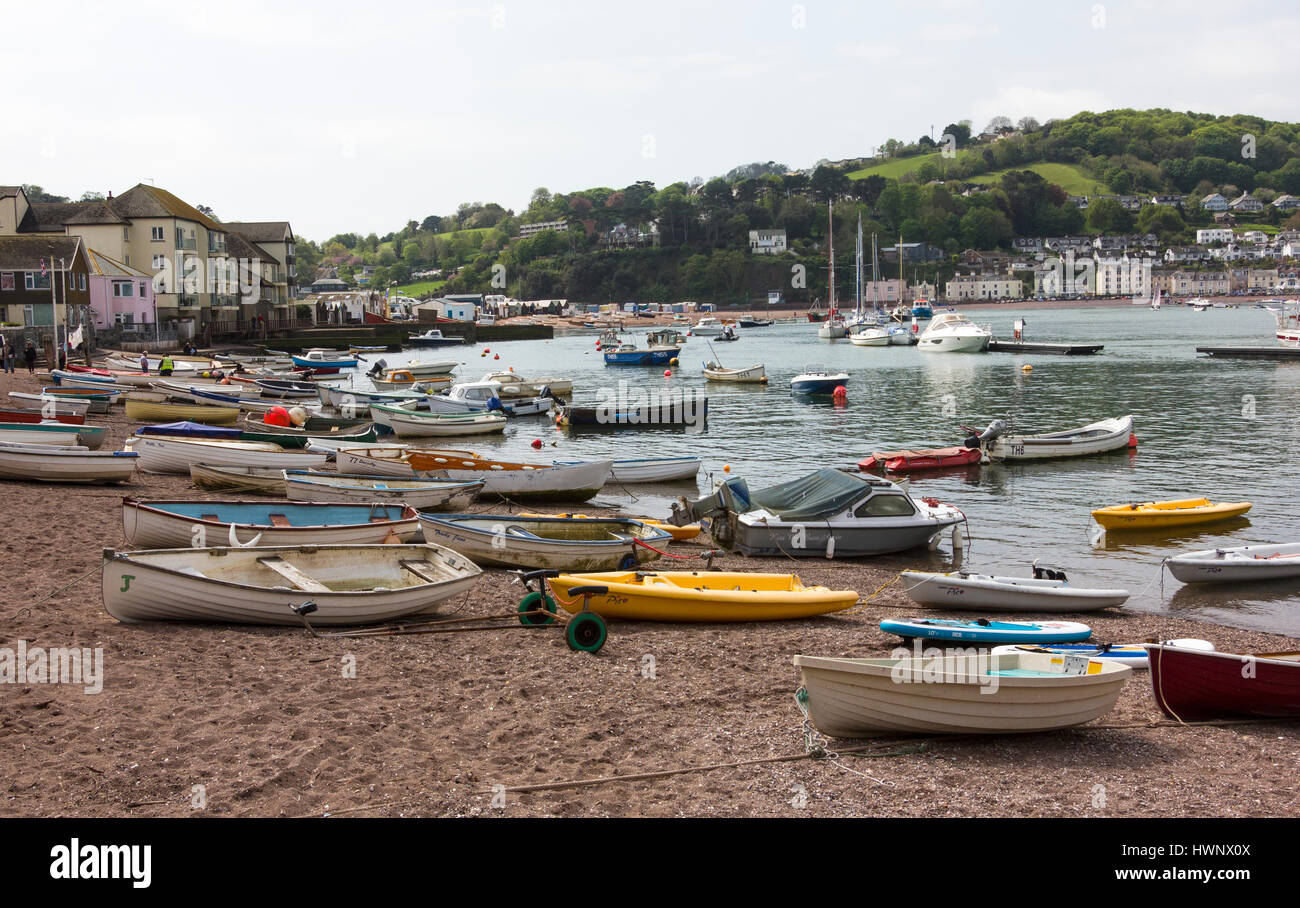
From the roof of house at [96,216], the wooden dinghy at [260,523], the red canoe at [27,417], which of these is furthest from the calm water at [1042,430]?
the roof of house at [96,216]

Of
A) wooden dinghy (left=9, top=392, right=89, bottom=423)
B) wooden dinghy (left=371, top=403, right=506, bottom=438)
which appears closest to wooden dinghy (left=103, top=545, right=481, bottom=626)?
wooden dinghy (left=9, top=392, right=89, bottom=423)

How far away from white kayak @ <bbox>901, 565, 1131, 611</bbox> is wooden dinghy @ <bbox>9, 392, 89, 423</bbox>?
27.6 m

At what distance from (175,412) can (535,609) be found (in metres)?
28.5

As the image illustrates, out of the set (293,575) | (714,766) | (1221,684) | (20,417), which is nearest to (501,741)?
(714,766)

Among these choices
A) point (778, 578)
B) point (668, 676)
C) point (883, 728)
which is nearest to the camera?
point (883, 728)

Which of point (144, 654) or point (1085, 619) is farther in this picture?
point (1085, 619)

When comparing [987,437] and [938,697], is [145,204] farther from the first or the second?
[938,697]

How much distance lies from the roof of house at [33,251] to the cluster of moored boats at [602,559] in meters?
37.9

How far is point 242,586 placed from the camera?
42.7 feet

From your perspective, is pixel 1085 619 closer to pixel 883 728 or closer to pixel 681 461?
pixel 883 728

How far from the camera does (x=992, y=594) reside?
17.3 m

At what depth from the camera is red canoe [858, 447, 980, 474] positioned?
33.5 m
